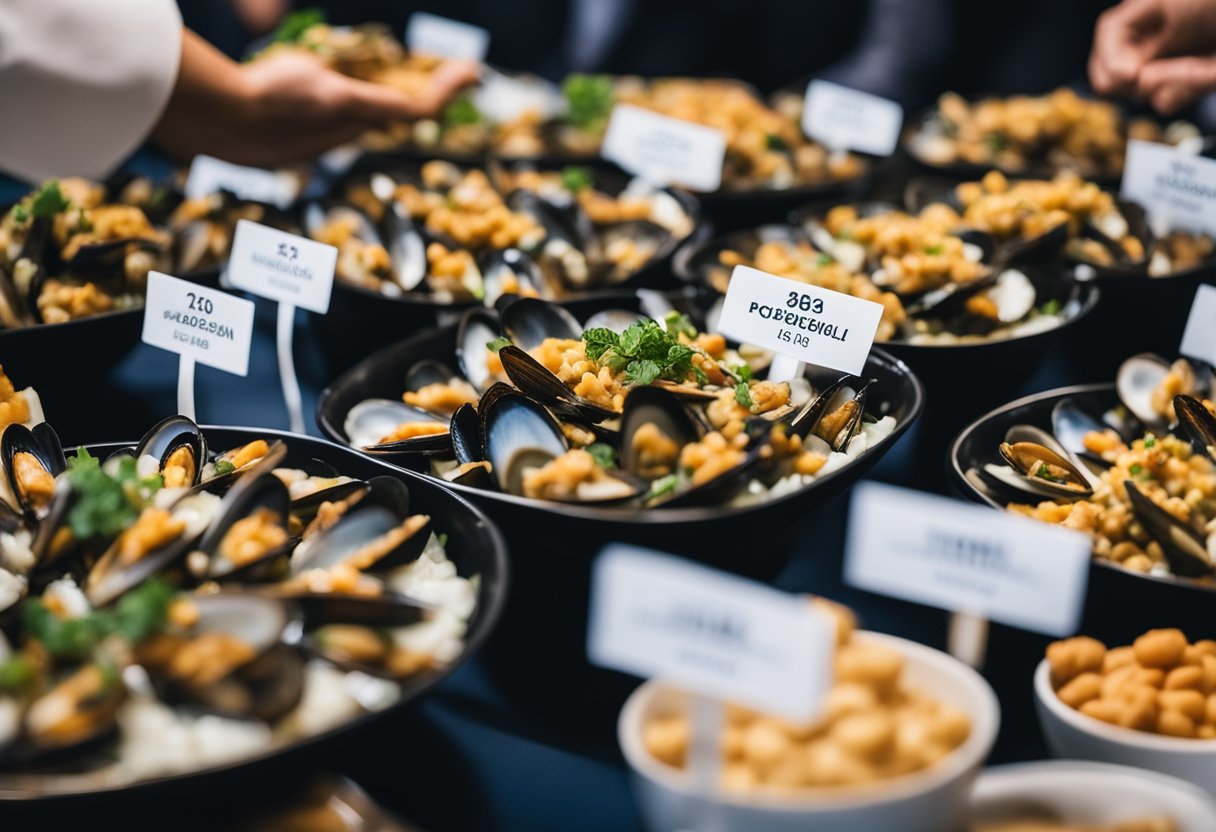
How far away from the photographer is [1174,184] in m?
2.37

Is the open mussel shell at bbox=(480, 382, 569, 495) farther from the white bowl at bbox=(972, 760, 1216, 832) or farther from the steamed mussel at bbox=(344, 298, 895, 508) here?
the white bowl at bbox=(972, 760, 1216, 832)

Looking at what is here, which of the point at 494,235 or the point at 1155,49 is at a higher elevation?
the point at 1155,49

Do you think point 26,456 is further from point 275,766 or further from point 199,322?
point 275,766

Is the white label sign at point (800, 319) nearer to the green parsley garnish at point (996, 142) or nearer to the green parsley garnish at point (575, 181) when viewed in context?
the green parsley garnish at point (575, 181)

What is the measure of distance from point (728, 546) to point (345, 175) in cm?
194

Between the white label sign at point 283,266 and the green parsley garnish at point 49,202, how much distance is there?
49 centimetres

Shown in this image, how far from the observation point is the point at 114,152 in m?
2.24

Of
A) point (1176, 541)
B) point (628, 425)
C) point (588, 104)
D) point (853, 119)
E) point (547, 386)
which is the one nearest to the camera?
point (1176, 541)

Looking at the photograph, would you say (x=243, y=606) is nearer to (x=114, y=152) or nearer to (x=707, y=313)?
(x=707, y=313)

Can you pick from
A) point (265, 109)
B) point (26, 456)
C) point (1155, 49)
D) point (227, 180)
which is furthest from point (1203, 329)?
point (227, 180)

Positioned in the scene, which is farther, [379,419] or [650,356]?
[379,419]

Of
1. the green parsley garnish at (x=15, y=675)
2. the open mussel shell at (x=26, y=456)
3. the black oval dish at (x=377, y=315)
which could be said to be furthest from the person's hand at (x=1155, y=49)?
the green parsley garnish at (x=15, y=675)

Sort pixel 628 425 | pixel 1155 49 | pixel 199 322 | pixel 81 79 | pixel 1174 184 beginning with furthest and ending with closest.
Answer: pixel 1155 49 → pixel 1174 184 → pixel 81 79 → pixel 199 322 → pixel 628 425

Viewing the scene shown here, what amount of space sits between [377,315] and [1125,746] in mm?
1542
